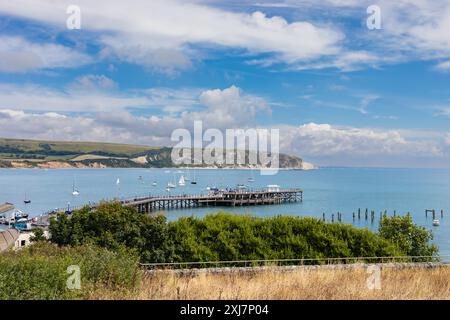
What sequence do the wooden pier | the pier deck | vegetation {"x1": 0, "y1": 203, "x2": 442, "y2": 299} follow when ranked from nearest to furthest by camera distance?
vegetation {"x1": 0, "y1": 203, "x2": 442, "y2": 299}
the pier deck
the wooden pier

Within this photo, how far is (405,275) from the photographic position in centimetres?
1175

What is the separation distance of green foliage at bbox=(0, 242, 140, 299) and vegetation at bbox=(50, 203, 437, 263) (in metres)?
10.7

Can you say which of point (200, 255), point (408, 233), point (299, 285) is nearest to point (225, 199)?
point (408, 233)

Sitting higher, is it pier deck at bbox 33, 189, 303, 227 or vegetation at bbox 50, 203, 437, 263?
vegetation at bbox 50, 203, 437, 263

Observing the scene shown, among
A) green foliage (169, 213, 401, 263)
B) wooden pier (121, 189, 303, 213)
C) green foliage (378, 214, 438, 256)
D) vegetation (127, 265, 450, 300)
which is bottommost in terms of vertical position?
wooden pier (121, 189, 303, 213)

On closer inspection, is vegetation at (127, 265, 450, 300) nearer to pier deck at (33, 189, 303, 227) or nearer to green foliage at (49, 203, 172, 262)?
green foliage at (49, 203, 172, 262)

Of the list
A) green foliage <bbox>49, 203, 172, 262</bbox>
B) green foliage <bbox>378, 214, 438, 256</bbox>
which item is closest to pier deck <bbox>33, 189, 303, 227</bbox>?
green foliage <bbox>378, 214, 438, 256</bbox>

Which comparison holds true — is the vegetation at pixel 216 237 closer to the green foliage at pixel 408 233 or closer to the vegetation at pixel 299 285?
the vegetation at pixel 299 285

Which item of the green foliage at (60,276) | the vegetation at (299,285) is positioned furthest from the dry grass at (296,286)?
the green foliage at (60,276)

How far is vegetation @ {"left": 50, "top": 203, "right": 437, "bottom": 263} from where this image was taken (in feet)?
65.0

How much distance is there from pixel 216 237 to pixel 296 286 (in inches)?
460

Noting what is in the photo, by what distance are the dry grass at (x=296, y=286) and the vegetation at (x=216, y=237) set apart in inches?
277
